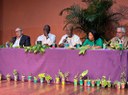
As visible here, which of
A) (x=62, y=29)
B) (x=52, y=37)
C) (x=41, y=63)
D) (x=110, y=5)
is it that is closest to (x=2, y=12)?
(x=62, y=29)

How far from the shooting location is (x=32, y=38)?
8.19 m

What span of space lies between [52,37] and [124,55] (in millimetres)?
2337

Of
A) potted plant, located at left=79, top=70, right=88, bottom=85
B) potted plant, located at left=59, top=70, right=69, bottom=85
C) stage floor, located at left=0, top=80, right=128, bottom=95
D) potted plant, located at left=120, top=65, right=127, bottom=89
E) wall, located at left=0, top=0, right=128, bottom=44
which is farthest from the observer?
wall, located at left=0, top=0, right=128, bottom=44

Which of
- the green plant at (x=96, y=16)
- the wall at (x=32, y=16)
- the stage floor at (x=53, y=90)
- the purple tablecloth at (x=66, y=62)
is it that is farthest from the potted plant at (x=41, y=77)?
the wall at (x=32, y=16)

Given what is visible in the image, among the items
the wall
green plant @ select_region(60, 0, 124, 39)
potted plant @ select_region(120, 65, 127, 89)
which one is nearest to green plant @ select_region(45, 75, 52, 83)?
potted plant @ select_region(120, 65, 127, 89)

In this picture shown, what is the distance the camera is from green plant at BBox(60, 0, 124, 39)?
635cm

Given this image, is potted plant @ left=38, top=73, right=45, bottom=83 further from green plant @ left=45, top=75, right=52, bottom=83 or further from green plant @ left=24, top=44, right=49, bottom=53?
green plant @ left=24, top=44, right=49, bottom=53

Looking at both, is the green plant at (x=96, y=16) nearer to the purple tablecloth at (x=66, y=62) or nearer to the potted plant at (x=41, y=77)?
the purple tablecloth at (x=66, y=62)

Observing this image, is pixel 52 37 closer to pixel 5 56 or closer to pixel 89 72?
pixel 5 56

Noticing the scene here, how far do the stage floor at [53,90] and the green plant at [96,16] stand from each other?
233 cm

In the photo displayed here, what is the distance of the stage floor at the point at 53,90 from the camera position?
3.86 m

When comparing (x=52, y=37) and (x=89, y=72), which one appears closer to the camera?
(x=89, y=72)

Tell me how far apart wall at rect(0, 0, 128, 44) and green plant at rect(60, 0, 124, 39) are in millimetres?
835

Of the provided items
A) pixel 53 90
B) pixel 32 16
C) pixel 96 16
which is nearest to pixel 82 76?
pixel 53 90
